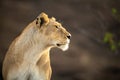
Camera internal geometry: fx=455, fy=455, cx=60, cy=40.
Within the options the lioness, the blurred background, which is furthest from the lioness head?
the blurred background

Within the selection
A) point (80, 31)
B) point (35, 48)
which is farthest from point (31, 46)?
point (80, 31)

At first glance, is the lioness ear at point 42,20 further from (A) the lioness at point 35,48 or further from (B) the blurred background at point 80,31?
(B) the blurred background at point 80,31

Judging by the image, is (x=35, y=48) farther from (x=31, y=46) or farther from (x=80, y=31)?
(x=80, y=31)

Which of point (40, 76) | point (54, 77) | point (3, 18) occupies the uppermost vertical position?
point (3, 18)

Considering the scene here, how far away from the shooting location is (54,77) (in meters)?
6.95

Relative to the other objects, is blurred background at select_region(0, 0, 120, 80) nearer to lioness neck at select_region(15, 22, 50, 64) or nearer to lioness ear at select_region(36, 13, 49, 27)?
lioness neck at select_region(15, 22, 50, 64)

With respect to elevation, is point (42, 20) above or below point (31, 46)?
above

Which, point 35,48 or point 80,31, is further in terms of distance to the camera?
point 80,31

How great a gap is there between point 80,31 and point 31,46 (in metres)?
2.94

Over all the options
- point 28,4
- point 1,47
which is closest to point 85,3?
point 28,4

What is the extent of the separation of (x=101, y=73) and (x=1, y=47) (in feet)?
5.80

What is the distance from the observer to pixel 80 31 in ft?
23.2

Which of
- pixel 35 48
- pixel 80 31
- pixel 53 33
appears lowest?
pixel 35 48

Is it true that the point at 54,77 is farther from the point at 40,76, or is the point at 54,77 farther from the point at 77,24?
the point at 40,76
